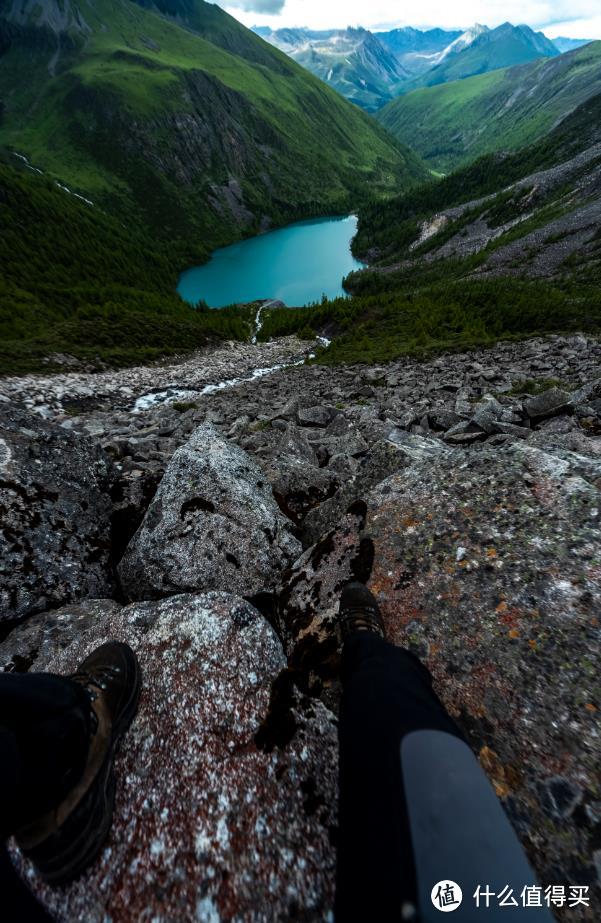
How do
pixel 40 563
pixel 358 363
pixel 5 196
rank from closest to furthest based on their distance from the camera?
pixel 40 563 → pixel 358 363 → pixel 5 196

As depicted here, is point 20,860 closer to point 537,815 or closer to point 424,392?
point 537,815

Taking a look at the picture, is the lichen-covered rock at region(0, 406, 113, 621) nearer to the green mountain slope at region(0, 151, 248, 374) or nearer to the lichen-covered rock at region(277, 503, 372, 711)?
the lichen-covered rock at region(277, 503, 372, 711)

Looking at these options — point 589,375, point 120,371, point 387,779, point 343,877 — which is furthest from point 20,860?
point 120,371

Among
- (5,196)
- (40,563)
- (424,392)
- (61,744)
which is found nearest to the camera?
(61,744)

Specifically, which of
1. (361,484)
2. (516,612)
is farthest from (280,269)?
(516,612)

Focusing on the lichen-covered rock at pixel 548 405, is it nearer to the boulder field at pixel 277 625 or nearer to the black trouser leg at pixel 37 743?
the boulder field at pixel 277 625

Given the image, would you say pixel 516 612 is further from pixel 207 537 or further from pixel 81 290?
pixel 81 290
